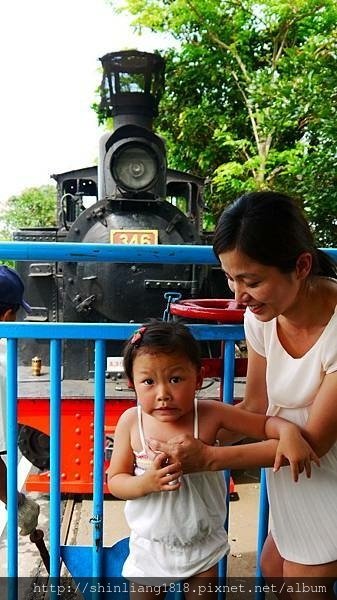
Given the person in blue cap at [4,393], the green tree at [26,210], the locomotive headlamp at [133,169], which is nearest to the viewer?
the person in blue cap at [4,393]

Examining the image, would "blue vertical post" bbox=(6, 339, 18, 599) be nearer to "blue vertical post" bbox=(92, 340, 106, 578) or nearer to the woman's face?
"blue vertical post" bbox=(92, 340, 106, 578)

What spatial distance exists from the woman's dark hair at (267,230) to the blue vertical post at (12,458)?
0.74m

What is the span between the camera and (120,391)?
144 inches

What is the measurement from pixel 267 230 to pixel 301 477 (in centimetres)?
59

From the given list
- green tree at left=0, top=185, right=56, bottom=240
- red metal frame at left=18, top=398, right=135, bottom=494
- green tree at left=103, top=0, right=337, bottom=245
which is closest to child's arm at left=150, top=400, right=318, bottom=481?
red metal frame at left=18, top=398, right=135, bottom=494

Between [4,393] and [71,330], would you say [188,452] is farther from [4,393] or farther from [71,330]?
[4,393]

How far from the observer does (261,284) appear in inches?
47.1

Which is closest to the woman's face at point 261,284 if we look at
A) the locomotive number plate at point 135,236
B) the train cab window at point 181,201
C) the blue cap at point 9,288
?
the blue cap at point 9,288

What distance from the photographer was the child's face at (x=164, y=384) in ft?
4.34

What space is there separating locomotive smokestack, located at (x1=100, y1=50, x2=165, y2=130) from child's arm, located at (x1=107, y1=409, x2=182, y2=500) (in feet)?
15.3

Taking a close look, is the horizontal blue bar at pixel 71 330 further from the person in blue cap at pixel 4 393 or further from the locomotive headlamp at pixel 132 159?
the locomotive headlamp at pixel 132 159

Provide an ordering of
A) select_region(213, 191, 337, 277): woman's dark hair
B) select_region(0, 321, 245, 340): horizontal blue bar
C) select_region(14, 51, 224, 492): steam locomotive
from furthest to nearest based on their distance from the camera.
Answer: select_region(14, 51, 224, 492): steam locomotive
select_region(0, 321, 245, 340): horizontal blue bar
select_region(213, 191, 337, 277): woman's dark hair

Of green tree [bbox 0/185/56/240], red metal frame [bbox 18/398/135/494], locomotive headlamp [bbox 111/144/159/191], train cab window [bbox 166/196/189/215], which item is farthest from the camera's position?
green tree [bbox 0/185/56/240]

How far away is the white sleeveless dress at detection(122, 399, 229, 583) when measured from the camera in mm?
1321
